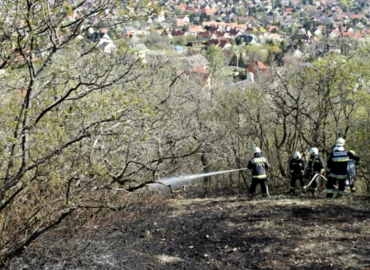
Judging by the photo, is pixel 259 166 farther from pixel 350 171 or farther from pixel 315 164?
pixel 350 171

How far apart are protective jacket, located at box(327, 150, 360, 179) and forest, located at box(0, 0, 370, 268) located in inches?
130

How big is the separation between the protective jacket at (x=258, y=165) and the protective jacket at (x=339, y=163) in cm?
173

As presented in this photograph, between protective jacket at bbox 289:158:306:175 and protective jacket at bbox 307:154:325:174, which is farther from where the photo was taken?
protective jacket at bbox 289:158:306:175

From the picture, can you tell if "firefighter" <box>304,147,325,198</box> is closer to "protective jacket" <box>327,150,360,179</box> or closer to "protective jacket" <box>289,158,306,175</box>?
"protective jacket" <box>289,158,306,175</box>

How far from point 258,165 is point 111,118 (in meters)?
6.75

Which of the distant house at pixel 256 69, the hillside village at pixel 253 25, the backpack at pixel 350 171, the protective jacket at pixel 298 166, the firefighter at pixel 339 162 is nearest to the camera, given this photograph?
the firefighter at pixel 339 162

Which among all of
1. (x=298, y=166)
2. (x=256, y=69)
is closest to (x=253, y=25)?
(x=256, y=69)

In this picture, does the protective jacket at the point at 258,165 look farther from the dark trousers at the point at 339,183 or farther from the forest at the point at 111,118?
the dark trousers at the point at 339,183

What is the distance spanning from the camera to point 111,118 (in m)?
4.99

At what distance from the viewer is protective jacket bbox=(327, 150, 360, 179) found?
9.80 meters

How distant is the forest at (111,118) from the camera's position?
206 inches

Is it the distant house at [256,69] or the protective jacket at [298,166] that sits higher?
the distant house at [256,69]

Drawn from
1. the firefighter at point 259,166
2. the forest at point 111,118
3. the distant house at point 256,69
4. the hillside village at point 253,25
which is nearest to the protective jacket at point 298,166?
the firefighter at point 259,166

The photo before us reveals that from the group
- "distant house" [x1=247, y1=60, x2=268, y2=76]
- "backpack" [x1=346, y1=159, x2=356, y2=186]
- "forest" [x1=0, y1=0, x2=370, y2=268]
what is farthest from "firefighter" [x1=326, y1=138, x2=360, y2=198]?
"distant house" [x1=247, y1=60, x2=268, y2=76]
